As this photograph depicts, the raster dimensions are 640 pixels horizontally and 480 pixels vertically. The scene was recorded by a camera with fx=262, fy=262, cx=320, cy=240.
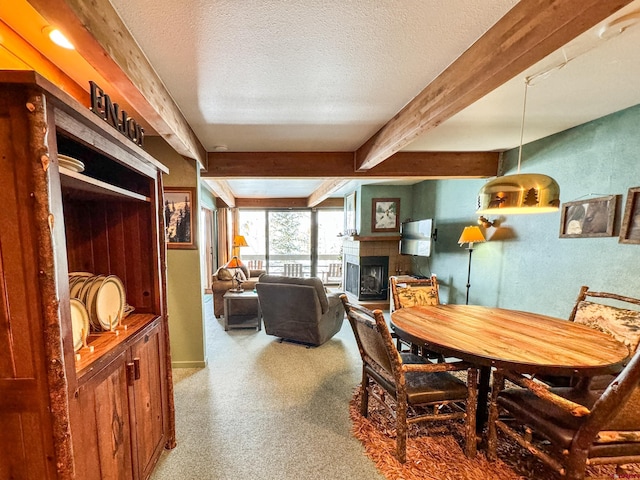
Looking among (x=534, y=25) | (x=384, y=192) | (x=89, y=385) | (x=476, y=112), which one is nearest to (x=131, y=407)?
(x=89, y=385)

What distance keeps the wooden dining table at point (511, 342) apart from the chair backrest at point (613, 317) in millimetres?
196

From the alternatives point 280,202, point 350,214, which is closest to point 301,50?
point 350,214

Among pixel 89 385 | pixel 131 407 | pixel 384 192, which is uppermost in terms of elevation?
pixel 384 192

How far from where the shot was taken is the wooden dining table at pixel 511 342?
1311mm

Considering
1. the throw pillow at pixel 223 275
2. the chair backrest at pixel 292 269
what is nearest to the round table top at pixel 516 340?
the throw pillow at pixel 223 275

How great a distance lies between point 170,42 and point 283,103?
78 cm

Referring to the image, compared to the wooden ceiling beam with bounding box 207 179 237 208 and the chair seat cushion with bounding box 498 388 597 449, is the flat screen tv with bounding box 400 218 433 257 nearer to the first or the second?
the chair seat cushion with bounding box 498 388 597 449

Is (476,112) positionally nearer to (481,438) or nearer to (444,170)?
(444,170)

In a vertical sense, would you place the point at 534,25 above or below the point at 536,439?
above

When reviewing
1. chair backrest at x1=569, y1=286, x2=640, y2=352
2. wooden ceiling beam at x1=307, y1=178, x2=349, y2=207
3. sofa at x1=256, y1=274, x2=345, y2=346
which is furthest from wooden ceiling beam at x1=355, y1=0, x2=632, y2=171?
wooden ceiling beam at x1=307, y1=178, x2=349, y2=207

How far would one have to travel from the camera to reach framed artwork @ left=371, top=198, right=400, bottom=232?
5.15 meters

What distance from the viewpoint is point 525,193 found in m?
1.51

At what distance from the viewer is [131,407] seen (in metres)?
1.30

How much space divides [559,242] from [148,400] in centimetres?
350
